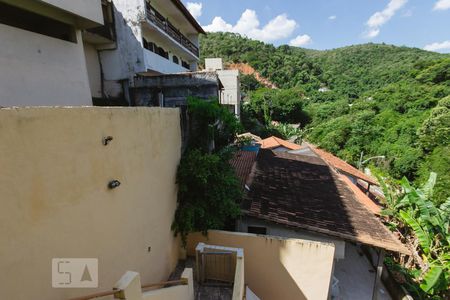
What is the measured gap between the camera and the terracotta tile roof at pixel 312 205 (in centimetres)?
768

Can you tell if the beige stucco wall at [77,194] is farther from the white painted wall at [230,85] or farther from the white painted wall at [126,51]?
the white painted wall at [230,85]

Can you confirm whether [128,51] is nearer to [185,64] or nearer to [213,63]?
[185,64]

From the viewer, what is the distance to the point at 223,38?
71312 millimetres

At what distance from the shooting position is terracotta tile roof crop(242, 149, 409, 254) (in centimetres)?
768

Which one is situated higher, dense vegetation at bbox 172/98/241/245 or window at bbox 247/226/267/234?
dense vegetation at bbox 172/98/241/245

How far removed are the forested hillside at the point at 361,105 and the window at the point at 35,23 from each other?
79.0ft

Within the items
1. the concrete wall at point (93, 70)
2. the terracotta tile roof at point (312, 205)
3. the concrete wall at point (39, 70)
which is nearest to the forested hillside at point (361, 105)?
the terracotta tile roof at point (312, 205)

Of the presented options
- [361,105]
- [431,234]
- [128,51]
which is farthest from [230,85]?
[361,105]

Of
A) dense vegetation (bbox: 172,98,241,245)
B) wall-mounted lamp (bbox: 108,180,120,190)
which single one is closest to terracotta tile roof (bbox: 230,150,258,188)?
dense vegetation (bbox: 172,98,241,245)

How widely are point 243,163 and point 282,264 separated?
6.85 metres

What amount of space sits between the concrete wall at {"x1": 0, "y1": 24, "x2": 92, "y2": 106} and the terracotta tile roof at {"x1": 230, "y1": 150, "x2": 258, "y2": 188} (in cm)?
688

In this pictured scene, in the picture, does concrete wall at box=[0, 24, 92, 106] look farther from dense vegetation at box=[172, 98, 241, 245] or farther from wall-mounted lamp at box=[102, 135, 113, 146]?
wall-mounted lamp at box=[102, 135, 113, 146]

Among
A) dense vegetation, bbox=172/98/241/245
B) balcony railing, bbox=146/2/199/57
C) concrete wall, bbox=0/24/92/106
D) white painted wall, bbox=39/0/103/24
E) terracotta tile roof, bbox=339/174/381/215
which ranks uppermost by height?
balcony railing, bbox=146/2/199/57

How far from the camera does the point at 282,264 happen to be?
669 cm
